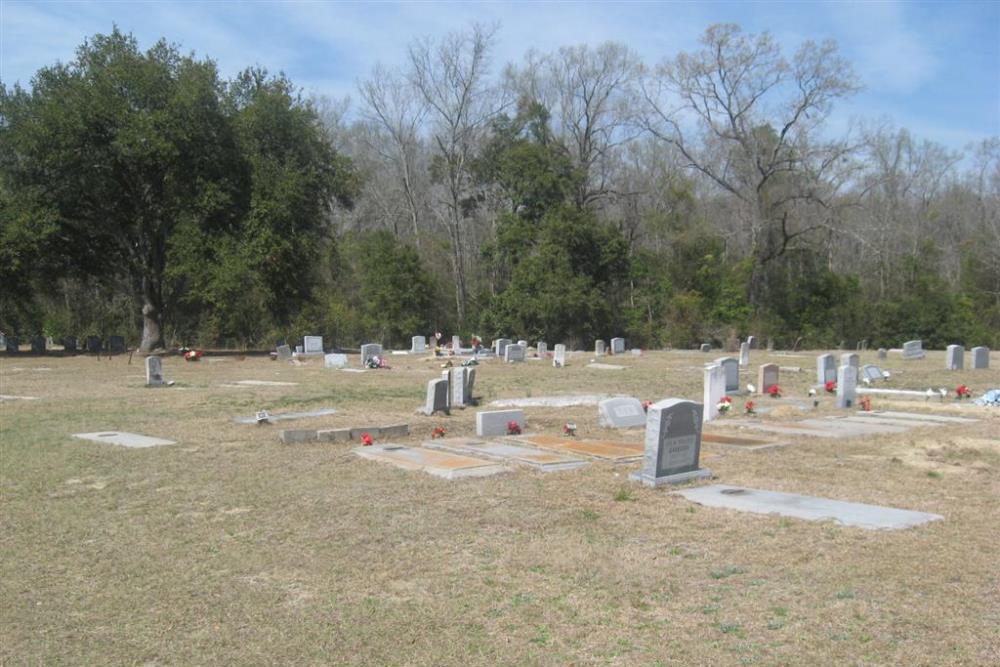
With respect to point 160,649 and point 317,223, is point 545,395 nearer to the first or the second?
point 160,649

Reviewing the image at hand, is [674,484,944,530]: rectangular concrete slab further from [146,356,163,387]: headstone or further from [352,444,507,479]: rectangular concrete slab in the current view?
[146,356,163,387]: headstone

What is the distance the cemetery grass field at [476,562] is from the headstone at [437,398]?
3.27 metres

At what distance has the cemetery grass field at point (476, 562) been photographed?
410 cm

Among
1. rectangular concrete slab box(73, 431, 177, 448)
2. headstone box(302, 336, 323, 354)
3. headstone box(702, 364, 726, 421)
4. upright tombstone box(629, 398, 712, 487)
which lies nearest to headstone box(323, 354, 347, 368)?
headstone box(302, 336, 323, 354)

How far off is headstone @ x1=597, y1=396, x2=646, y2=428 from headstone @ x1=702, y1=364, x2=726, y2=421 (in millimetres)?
1371

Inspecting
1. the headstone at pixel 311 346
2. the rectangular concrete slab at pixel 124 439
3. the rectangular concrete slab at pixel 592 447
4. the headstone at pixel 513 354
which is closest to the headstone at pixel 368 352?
the headstone at pixel 513 354

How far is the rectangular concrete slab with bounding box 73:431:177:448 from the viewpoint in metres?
10.2

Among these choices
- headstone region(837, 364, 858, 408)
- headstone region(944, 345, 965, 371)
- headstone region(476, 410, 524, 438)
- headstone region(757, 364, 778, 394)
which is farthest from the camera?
headstone region(944, 345, 965, 371)

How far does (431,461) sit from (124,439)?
4.26m

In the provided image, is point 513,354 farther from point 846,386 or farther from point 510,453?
point 510,453

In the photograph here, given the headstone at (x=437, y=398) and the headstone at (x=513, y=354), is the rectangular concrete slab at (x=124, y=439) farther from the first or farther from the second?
the headstone at (x=513, y=354)

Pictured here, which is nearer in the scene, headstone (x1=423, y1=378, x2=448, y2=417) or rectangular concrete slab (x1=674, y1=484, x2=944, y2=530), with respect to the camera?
rectangular concrete slab (x1=674, y1=484, x2=944, y2=530)

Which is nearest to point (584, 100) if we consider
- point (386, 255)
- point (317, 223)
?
point (386, 255)

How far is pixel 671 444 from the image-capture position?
7.82m
